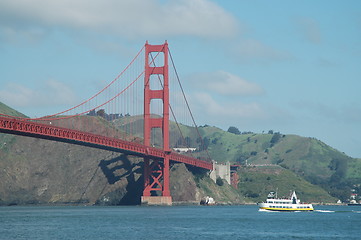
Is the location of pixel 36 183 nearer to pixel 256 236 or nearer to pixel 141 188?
pixel 141 188

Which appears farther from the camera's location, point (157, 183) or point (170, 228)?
point (157, 183)

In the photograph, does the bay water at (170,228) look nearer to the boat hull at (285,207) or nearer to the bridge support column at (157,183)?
the boat hull at (285,207)

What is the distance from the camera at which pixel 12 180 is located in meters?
175

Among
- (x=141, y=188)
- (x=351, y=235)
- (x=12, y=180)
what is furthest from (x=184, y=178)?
(x=351, y=235)

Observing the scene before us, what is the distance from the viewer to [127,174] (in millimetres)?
165000

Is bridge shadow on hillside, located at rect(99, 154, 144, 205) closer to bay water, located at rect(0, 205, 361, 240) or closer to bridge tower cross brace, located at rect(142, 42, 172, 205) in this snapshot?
bridge tower cross brace, located at rect(142, 42, 172, 205)

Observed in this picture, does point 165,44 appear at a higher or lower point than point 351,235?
higher

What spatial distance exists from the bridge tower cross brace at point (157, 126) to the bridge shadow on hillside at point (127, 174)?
7417 millimetres

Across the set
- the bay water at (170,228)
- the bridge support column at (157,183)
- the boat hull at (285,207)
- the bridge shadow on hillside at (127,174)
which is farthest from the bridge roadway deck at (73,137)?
the boat hull at (285,207)

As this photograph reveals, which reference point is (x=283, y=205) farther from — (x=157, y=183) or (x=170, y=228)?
(x=170, y=228)

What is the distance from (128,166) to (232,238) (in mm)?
91791

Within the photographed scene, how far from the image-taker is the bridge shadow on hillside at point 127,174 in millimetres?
161375

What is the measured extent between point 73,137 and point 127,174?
43638 millimetres

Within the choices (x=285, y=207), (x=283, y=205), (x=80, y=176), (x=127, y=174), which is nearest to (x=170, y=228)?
(x=283, y=205)
